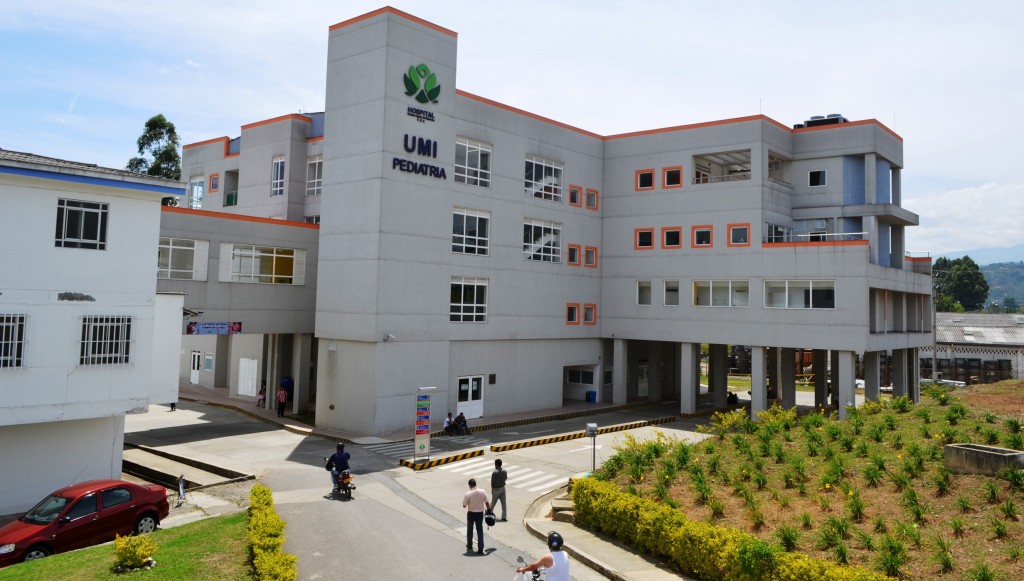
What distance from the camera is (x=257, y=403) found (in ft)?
130

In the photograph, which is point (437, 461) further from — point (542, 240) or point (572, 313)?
point (572, 313)

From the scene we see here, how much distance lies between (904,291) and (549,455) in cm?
2553

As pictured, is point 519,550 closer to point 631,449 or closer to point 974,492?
point 631,449

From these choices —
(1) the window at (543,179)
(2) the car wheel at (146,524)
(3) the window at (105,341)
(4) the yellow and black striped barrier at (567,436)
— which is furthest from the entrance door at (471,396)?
(2) the car wheel at (146,524)

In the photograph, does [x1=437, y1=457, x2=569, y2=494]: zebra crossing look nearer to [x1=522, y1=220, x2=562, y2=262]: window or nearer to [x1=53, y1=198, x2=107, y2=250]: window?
[x1=53, y1=198, x2=107, y2=250]: window

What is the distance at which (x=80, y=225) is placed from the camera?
2139 cm

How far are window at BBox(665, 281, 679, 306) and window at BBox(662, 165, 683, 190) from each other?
18.6 ft

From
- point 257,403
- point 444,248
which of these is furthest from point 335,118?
point 257,403

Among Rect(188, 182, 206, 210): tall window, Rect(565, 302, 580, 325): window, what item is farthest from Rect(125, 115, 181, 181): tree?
Rect(565, 302, 580, 325): window

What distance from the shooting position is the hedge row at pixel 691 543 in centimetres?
1206

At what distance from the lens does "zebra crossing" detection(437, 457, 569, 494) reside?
23297 mm

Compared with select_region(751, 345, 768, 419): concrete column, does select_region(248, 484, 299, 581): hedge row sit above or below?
below

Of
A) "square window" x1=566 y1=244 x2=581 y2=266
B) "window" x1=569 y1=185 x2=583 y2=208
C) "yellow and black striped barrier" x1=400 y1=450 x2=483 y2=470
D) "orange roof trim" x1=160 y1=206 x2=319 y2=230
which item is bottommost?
"yellow and black striped barrier" x1=400 y1=450 x2=483 y2=470

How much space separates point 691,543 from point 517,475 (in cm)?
1151
